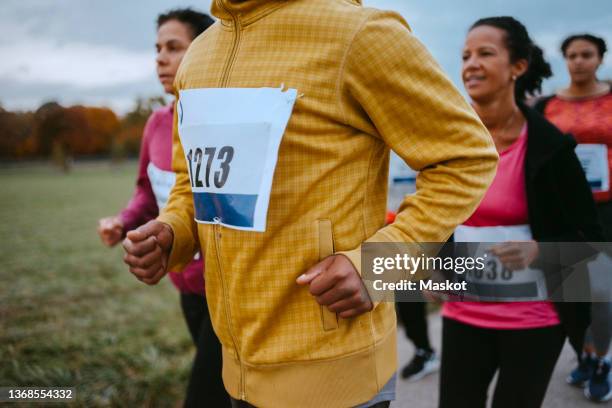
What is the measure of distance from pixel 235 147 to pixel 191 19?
1.81 meters

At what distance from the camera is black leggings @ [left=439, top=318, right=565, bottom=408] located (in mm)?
1977

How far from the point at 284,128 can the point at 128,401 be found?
2711 mm

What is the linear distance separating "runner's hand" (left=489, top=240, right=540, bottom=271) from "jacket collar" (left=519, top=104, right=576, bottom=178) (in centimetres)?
29

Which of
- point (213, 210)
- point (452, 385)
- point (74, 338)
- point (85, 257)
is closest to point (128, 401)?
point (74, 338)

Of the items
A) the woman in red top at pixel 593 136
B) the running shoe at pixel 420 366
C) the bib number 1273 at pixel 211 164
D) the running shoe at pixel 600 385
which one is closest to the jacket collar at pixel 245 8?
the bib number 1273 at pixel 211 164

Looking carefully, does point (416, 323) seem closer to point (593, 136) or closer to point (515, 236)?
point (515, 236)

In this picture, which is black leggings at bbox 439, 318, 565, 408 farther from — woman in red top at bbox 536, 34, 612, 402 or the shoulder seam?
the shoulder seam

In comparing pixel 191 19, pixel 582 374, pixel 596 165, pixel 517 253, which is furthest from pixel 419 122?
pixel 582 374

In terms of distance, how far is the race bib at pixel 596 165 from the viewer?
128 inches

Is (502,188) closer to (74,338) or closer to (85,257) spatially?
(74,338)

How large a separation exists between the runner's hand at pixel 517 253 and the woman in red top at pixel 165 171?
1318 mm

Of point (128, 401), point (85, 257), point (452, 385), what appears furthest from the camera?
point (85, 257)

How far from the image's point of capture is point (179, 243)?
1.61 meters

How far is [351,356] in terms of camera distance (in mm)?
1356
